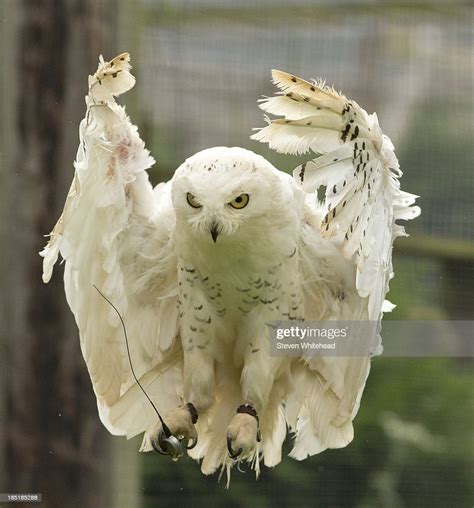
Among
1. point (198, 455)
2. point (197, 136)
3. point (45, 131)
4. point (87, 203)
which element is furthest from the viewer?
point (197, 136)

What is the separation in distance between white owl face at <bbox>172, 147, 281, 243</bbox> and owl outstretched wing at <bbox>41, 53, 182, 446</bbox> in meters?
0.11

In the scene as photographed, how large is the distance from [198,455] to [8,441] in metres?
0.52

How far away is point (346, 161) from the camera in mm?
1505

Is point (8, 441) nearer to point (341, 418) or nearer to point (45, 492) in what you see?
point (45, 492)

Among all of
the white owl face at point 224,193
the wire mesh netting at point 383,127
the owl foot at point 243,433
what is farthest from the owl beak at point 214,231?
the wire mesh netting at point 383,127

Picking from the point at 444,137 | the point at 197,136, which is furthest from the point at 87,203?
the point at 444,137

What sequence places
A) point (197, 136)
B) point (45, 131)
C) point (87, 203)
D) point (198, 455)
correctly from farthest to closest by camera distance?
point (197, 136) → point (45, 131) → point (198, 455) → point (87, 203)

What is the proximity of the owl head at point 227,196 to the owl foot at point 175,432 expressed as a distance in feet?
0.97

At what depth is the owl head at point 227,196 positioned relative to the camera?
1451mm

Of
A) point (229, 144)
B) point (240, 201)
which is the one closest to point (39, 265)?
point (229, 144)

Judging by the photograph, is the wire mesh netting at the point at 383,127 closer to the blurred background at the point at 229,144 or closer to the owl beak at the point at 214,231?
the blurred background at the point at 229,144

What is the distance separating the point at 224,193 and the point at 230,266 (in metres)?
0.15

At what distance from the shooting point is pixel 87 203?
1518 mm

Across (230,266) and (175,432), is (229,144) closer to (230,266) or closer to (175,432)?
(230,266)
